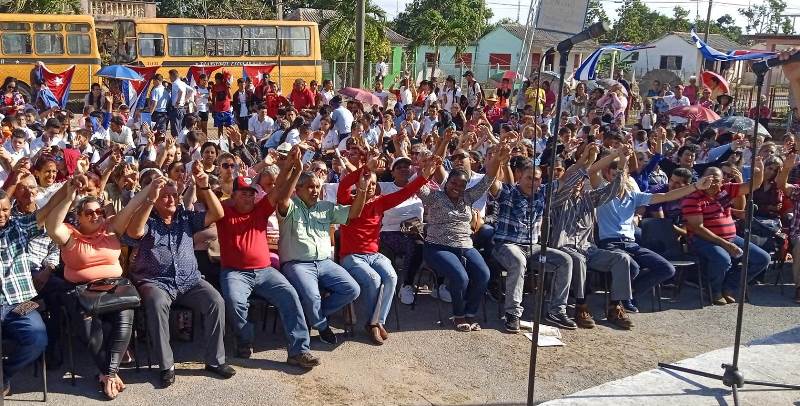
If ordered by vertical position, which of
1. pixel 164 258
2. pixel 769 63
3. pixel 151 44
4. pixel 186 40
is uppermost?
pixel 186 40

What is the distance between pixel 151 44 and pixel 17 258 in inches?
692

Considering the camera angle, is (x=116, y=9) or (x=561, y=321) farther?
(x=116, y=9)

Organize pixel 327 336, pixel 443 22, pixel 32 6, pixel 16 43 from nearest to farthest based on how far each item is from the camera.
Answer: pixel 327 336 → pixel 16 43 → pixel 32 6 → pixel 443 22

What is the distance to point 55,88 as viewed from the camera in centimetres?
1638

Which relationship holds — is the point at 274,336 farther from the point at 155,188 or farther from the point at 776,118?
the point at 776,118

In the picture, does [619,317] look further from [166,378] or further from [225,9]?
[225,9]

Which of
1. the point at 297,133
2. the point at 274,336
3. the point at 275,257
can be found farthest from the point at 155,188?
the point at 297,133

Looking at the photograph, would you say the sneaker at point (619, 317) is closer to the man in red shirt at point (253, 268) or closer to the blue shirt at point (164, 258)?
the man in red shirt at point (253, 268)

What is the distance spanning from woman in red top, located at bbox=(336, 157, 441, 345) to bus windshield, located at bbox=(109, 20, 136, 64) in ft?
53.4

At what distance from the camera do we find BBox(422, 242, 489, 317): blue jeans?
6.57 meters

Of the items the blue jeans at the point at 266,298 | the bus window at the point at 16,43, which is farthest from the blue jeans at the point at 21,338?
the bus window at the point at 16,43

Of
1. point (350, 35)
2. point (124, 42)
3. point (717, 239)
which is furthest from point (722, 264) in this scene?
point (350, 35)

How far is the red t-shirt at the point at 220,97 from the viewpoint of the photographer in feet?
55.1

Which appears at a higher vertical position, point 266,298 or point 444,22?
point 444,22
